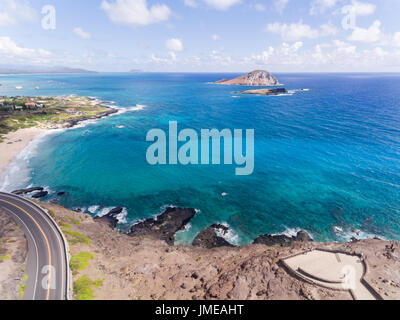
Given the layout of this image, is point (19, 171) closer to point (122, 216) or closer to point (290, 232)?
point (122, 216)

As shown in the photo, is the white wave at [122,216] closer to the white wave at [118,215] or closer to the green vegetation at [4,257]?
the white wave at [118,215]

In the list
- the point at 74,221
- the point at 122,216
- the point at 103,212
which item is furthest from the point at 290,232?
the point at 74,221

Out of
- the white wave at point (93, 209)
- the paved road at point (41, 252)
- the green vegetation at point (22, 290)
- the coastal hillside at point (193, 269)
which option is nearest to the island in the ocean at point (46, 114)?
the paved road at point (41, 252)

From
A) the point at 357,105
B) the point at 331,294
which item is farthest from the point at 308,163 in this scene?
the point at 357,105

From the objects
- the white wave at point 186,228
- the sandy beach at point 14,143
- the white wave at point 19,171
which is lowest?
the white wave at point 186,228

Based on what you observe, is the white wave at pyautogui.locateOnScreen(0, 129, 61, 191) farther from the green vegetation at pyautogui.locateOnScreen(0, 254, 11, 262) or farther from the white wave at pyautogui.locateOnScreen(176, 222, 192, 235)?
the white wave at pyautogui.locateOnScreen(176, 222, 192, 235)

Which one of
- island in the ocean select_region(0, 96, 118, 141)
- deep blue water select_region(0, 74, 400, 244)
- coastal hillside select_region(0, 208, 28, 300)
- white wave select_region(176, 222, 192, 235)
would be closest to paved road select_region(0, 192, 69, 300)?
coastal hillside select_region(0, 208, 28, 300)
